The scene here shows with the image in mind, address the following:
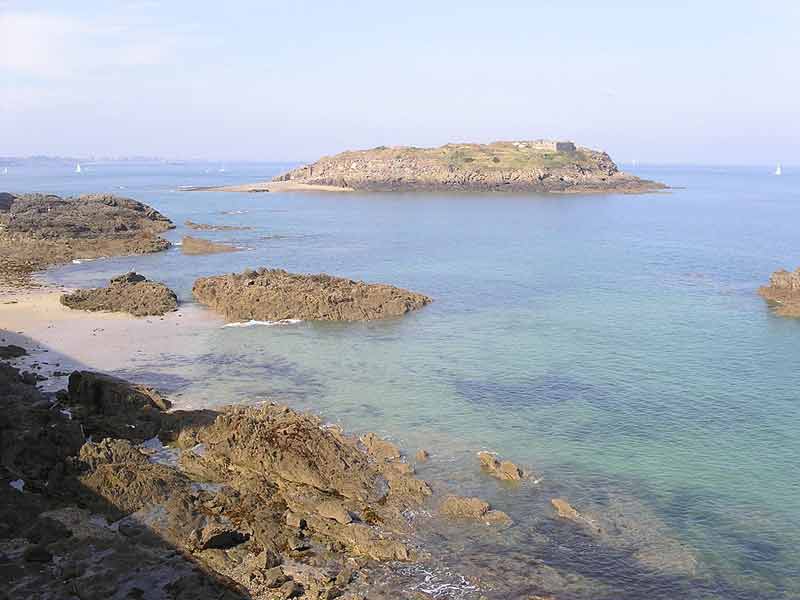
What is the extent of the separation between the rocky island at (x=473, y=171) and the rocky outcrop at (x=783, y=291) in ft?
343

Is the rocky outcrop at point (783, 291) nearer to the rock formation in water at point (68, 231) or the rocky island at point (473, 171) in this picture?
the rock formation in water at point (68, 231)

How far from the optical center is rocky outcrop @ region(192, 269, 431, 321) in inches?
1682

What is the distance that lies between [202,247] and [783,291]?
166 ft

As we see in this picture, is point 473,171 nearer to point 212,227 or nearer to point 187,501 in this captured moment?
point 212,227

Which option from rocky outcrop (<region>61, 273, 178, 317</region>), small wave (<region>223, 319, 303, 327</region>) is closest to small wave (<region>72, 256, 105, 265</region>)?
rocky outcrop (<region>61, 273, 178, 317</region>)

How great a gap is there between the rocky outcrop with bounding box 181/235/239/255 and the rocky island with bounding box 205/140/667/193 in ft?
297

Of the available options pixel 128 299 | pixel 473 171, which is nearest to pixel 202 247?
pixel 128 299

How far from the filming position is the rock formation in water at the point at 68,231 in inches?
2447

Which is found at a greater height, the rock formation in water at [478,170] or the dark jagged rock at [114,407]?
the rock formation in water at [478,170]

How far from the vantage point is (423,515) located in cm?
1956

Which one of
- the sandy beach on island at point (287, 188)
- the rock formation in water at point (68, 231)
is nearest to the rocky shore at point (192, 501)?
the rock formation in water at point (68, 231)

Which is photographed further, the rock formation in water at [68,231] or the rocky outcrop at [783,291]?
the rock formation in water at [68,231]

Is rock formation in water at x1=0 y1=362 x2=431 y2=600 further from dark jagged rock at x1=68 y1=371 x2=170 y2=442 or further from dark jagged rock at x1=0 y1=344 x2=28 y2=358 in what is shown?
dark jagged rock at x1=0 y1=344 x2=28 y2=358

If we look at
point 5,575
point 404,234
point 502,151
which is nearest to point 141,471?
point 5,575
